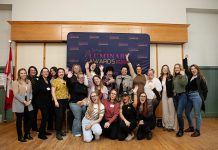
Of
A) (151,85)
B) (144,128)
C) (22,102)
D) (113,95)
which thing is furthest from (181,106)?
(22,102)

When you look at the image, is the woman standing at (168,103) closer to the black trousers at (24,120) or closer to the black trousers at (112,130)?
the black trousers at (112,130)

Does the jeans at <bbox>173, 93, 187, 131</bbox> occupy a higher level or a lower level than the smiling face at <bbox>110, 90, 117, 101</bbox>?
lower

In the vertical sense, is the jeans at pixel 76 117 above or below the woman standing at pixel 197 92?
below

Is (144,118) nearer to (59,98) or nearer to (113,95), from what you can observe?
(113,95)

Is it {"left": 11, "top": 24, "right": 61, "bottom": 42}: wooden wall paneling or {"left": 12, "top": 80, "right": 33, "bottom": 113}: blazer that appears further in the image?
{"left": 11, "top": 24, "right": 61, "bottom": 42}: wooden wall paneling

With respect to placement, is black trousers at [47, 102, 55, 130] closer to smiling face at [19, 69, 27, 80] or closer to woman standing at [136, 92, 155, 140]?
smiling face at [19, 69, 27, 80]

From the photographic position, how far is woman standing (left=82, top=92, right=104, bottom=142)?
11.6 ft

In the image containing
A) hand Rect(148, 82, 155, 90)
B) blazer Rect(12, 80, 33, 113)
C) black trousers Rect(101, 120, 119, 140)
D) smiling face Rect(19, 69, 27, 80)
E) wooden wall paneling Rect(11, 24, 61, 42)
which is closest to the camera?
blazer Rect(12, 80, 33, 113)

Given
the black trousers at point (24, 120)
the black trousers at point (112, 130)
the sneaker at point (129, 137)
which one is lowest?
the sneaker at point (129, 137)

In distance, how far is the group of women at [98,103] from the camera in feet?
11.7

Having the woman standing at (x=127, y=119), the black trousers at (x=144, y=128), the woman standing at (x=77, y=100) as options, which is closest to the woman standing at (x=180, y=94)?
the black trousers at (x=144, y=128)

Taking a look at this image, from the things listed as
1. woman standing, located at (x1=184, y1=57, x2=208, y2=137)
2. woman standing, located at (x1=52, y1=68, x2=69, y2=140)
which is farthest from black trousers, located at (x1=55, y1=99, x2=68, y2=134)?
woman standing, located at (x1=184, y1=57, x2=208, y2=137)

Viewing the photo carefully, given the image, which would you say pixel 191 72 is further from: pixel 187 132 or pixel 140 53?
pixel 140 53

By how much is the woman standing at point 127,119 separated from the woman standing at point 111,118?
0.10 m
